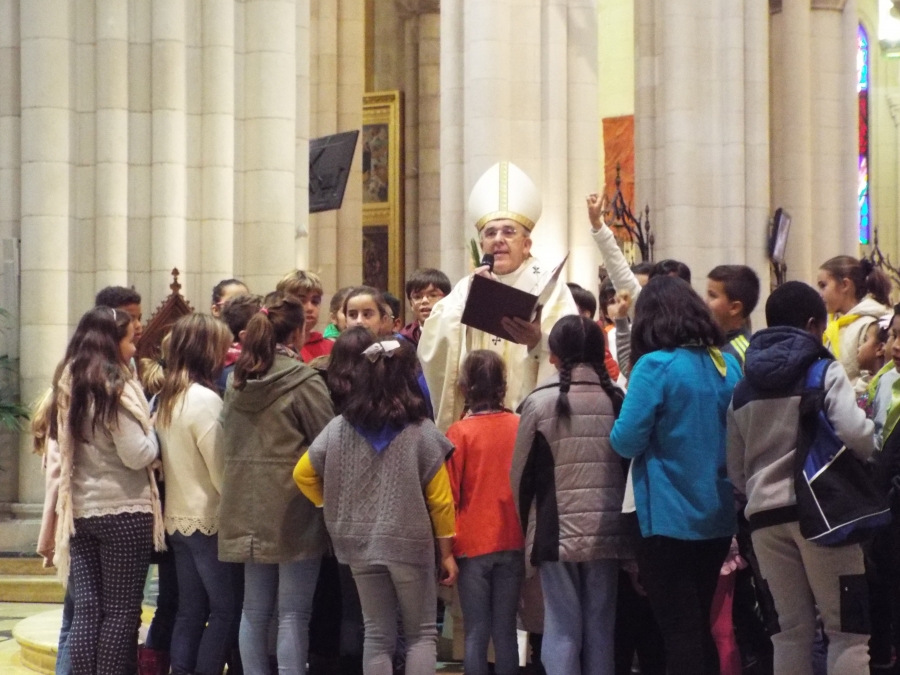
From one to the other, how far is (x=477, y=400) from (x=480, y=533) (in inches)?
22.7

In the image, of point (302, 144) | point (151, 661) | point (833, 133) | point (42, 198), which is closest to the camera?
point (151, 661)

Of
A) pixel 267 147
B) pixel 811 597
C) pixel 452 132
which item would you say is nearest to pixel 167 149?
pixel 267 147

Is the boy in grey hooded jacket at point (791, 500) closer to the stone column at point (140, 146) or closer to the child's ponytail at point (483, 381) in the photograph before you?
the child's ponytail at point (483, 381)

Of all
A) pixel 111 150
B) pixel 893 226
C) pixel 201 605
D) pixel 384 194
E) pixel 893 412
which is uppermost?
pixel 893 226

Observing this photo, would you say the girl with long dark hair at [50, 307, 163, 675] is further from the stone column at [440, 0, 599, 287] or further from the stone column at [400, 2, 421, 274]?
the stone column at [400, 2, 421, 274]

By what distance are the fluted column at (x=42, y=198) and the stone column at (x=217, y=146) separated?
982 mm

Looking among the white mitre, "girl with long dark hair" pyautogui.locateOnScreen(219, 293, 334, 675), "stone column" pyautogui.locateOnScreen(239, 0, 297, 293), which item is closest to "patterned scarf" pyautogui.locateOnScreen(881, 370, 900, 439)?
the white mitre

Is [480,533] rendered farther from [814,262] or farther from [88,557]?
[814,262]

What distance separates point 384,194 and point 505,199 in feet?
51.2

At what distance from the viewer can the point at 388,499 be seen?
6035mm

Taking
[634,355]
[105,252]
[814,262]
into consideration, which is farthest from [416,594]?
[814,262]

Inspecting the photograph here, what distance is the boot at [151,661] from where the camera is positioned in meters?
7.02

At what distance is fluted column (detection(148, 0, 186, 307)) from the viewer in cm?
1077

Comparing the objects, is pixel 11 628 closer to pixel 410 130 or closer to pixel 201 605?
pixel 201 605
